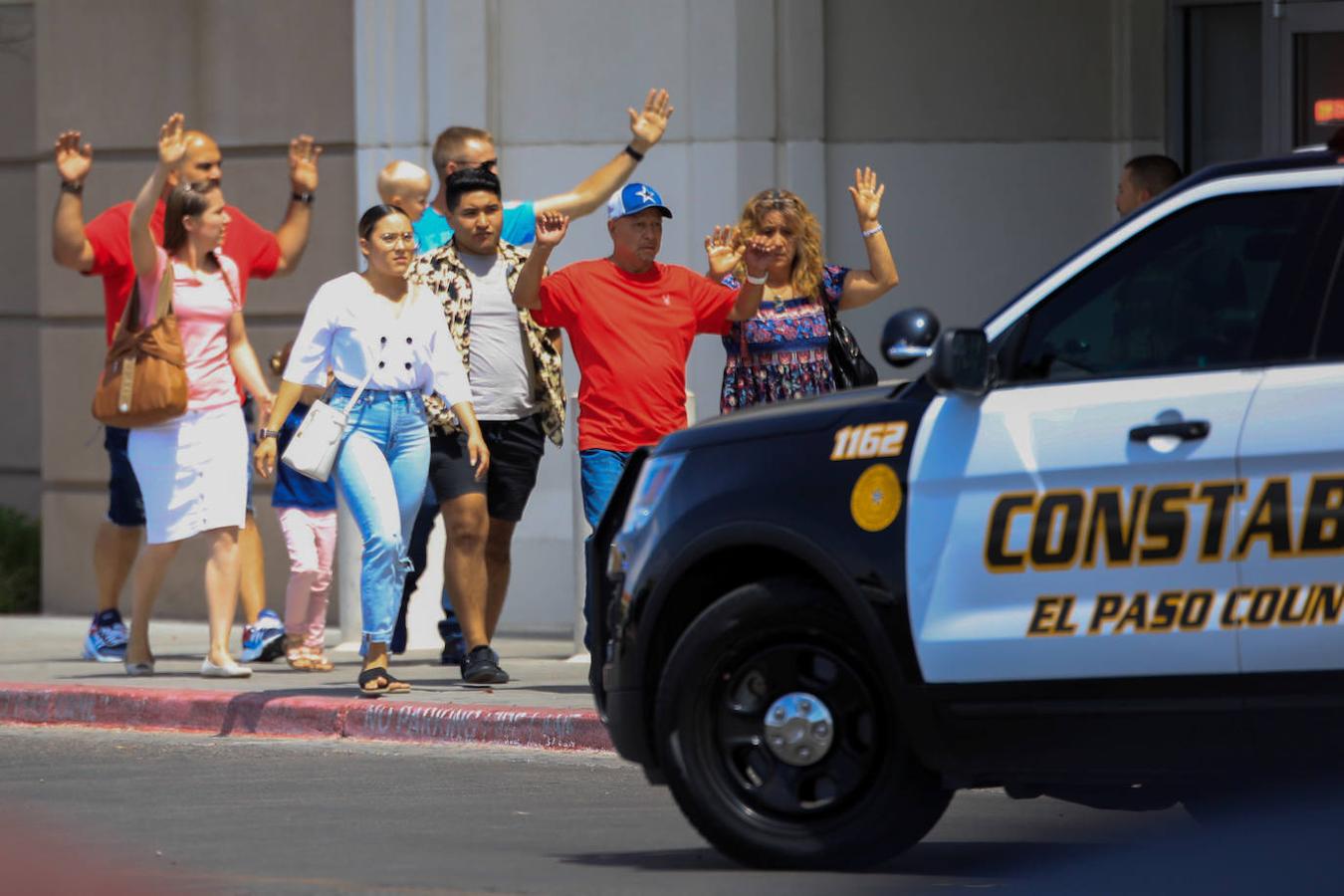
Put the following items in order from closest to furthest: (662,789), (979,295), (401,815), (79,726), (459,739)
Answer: (401,815)
(662,789)
(459,739)
(79,726)
(979,295)

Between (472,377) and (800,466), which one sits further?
(472,377)

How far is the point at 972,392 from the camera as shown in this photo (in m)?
6.56

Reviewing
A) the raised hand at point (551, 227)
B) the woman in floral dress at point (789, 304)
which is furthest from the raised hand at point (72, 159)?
the woman in floral dress at point (789, 304)

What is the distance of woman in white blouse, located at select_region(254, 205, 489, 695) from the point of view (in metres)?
10.2

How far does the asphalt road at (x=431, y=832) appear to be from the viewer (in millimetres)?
6715

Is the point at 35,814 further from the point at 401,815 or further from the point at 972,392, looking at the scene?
the point at 972,392

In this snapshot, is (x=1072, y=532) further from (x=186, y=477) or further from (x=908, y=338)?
(x=186, y=477)

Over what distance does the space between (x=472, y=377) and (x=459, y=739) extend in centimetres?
163

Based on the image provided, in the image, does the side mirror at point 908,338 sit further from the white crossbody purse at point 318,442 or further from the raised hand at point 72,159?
the raised hand at point 72,159

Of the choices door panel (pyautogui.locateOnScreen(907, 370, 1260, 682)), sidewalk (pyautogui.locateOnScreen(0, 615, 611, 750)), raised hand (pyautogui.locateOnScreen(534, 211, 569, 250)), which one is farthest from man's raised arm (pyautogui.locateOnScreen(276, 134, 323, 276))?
door panel (pyautogui.locateOnScreen(907, 370, 1260, 682))

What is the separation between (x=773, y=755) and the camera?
22.4 ft

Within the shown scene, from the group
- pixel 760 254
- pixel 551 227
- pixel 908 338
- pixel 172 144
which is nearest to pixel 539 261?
pixel 551 227

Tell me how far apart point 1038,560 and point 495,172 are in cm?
534

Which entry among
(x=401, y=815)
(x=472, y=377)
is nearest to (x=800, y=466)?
(x=401, y=815)
